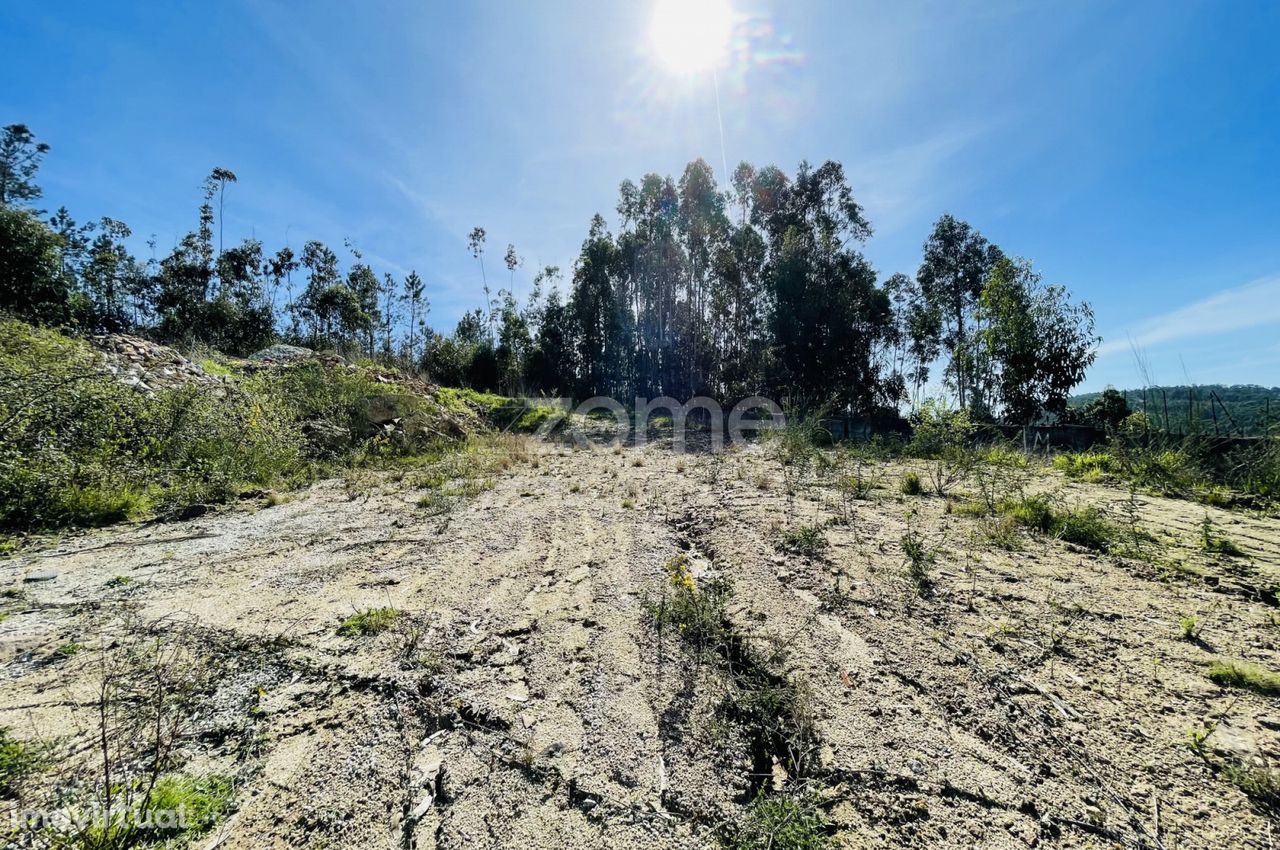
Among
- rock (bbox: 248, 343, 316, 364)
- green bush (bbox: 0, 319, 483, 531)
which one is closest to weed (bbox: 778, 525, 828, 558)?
green bush (bbox: 0, 319, 483, 531)

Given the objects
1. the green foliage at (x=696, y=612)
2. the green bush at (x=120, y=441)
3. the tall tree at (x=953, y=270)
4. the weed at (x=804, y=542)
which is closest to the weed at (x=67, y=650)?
the green foliage at (x=696, y=612)

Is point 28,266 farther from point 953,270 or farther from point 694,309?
point 953,270

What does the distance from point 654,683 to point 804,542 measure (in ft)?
6.03

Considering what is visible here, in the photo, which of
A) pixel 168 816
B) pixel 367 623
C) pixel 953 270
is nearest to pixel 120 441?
pixel 367 623

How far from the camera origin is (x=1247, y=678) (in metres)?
1.68

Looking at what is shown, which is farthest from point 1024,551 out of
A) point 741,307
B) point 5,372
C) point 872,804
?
point 741,307

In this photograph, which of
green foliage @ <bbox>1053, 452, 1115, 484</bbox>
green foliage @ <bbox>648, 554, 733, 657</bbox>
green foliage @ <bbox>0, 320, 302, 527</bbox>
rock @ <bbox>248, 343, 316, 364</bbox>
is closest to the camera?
green foliage @ <bbox>648, 554, 733, 657</bbox>

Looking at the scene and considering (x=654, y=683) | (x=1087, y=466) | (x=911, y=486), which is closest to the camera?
(x=654, y=683)

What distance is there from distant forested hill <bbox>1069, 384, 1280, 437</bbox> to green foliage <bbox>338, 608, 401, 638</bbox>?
322 inches

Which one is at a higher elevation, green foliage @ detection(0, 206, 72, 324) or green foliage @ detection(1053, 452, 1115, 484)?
green foliage @ detection(0, 206, 72, 324)

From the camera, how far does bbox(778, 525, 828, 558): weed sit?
3.15 metres

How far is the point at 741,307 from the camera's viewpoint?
750 inches

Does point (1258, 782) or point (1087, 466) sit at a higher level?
point (1087, 466)

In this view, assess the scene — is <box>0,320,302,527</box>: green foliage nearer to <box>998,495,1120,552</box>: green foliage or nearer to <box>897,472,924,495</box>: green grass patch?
<box>897,472,924,495</box>: green grass patch
